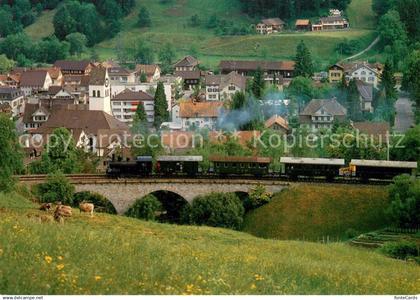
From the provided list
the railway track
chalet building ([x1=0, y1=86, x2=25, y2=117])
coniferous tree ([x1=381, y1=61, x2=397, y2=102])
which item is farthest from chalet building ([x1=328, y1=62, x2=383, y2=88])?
the railway track

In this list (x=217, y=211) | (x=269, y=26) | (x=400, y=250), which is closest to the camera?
(x=400, y=250)

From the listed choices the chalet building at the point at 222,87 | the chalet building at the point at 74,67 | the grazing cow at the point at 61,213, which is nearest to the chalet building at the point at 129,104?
the chalet building at the point at 222,87

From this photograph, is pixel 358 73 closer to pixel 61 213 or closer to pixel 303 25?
pixel 303 25

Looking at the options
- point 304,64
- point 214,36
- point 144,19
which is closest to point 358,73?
point 304,64

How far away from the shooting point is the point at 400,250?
89.9 ft

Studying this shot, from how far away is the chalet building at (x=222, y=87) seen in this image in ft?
242

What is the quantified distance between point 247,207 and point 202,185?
8.49ft

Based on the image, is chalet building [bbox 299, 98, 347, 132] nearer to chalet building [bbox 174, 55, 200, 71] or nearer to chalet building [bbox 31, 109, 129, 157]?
chalet building [bbox 31, 109, 129, 157]

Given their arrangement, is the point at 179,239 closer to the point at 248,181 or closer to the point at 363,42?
the point at 248,181

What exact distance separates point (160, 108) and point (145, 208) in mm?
28013

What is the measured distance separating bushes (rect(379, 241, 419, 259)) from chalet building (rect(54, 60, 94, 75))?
6149 centimetres

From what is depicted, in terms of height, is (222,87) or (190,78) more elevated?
(190,78)

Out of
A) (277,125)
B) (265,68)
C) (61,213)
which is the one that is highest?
(265,68)

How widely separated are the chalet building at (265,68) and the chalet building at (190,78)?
3.25m
